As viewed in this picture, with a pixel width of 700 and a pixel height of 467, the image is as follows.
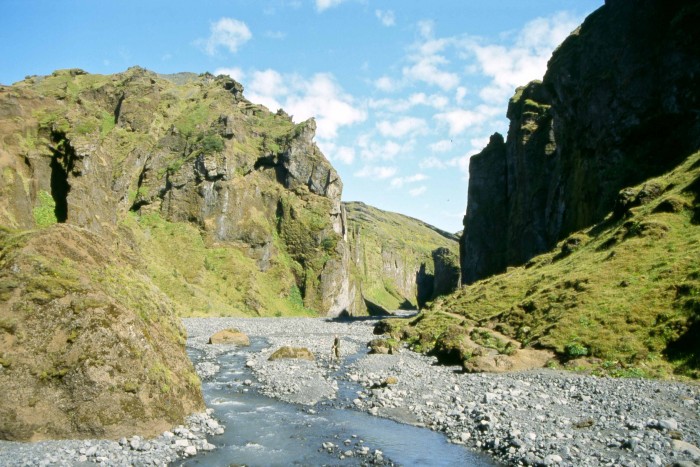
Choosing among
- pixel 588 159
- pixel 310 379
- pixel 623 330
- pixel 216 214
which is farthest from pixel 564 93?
pixel 216 214

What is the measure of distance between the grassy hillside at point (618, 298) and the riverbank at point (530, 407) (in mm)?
3561

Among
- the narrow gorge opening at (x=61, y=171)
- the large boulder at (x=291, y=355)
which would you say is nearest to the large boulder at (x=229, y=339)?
the large boulder at (x=291, y=355)

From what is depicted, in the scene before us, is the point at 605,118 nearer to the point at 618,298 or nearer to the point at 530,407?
the point at 618,298

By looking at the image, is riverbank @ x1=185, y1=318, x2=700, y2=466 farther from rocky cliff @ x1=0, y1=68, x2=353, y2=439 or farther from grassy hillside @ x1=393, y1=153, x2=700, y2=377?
rocky cliff @ x1=0, y1=68, x2=353, y2=439

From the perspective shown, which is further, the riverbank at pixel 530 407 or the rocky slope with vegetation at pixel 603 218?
the rocky slope with vegetation at pixel 603 218

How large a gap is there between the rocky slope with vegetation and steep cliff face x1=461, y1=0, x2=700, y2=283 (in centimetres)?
18

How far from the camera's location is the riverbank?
15.0 meters

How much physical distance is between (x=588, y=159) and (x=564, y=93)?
18.3m

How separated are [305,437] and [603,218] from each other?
182 feet

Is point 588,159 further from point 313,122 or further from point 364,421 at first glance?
point 313,122

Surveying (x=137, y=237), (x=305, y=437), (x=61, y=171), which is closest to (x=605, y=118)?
(x=305, y=437)

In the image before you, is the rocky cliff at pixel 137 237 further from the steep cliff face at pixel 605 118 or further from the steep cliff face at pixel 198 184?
the steep cliff face at pixel 605 118

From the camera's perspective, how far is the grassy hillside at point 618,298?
26.0m

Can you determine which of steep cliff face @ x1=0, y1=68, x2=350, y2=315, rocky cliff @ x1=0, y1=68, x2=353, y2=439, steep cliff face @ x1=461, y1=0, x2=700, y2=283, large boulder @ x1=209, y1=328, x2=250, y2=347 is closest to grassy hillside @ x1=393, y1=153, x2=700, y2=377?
steep cliff face @ x1=461, y1=0, x2=700, y2=283
